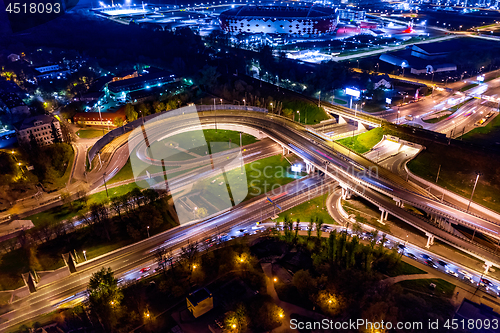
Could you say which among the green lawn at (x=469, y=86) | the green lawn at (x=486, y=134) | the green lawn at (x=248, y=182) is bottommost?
the green lawn at (x=248, y=182)

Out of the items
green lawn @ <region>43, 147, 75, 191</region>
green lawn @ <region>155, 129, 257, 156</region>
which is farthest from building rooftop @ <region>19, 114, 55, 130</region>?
green lawn @ <region>155, 129, 257, 156</region>

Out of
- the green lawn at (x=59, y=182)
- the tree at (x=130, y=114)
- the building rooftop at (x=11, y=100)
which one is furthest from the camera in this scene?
the building rooftop at (x=11, y=100)

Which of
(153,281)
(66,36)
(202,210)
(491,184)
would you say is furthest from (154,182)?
(66,36)

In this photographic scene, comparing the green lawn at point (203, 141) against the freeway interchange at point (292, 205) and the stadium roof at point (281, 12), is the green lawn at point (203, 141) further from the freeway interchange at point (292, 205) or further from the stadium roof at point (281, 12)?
the stadium roof at point (281, 12)

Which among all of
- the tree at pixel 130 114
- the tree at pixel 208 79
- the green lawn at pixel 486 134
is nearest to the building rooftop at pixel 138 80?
the tree at pixel 208 79

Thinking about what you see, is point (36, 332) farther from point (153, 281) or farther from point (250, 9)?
point (250, 9)

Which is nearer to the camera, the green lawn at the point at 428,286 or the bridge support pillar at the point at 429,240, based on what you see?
the green lawn at the point at 428,286

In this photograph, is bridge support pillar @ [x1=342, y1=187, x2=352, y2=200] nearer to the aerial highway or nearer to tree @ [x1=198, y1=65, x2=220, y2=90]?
the aerial highway
